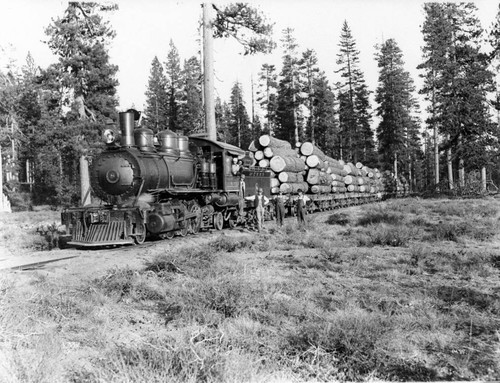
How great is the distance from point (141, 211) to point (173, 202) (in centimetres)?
145

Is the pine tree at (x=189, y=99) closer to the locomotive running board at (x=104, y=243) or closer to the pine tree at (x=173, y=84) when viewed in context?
the pine tree at (x=173, y=84)

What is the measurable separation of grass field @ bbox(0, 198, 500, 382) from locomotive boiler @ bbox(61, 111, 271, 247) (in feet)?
9.43

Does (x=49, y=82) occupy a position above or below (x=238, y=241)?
above

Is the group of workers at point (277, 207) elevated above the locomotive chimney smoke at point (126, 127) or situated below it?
below

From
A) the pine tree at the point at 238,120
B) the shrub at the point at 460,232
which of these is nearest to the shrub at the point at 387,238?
the shrub at the point at 460,232

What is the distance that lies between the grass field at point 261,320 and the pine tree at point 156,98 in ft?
145

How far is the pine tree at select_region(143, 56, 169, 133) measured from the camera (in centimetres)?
5010

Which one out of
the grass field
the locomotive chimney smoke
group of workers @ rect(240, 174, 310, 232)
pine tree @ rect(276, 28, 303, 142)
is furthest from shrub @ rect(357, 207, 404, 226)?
pine tree @ rect(276, 28, 303, 142)

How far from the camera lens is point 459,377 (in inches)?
136

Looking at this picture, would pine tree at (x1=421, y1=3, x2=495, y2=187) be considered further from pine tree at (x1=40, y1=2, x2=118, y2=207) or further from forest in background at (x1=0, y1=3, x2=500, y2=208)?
pine tree at (x1=40, y1=2, x2=118, y2=207)

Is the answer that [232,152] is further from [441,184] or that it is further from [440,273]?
[441,184]

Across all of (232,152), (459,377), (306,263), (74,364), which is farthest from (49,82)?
(459,377)

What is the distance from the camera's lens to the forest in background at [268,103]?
2138 centimetres

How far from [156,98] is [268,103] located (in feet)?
50.1
